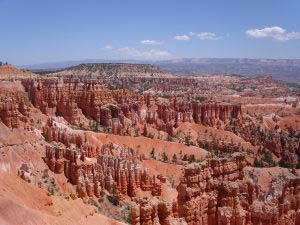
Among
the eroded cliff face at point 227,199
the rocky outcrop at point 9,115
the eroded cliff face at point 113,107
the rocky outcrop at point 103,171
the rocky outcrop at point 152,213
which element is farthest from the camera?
the eroded cliff face at point 113,107

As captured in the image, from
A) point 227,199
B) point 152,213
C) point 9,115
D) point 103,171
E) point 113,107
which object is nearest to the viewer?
point 152,213

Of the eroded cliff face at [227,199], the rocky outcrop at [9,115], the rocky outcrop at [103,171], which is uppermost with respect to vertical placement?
the rocky outcrop at [9,115]

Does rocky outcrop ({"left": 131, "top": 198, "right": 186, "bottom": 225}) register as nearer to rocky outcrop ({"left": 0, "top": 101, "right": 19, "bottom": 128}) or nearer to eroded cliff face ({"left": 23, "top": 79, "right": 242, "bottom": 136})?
rocky outcrop ({"left": 0, "top": 101, "right": 19, "bottom": 128})

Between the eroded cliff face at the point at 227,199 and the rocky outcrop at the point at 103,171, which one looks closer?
the eroded cliff face at the point at 227,199

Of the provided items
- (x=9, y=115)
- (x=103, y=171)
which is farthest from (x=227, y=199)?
(x=9, y=115)

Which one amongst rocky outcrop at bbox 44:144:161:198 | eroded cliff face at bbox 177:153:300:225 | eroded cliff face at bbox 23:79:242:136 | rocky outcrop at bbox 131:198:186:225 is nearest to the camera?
rocky outcrop at bbox 131:198:186:225

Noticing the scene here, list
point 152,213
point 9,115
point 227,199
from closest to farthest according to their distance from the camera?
1. point 152,213
2. point 227,199
3. point 9,115

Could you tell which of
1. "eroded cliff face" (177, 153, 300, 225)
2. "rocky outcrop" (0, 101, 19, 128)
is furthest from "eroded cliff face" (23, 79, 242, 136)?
"eroded cliff face" (177, 153, 300, 225)

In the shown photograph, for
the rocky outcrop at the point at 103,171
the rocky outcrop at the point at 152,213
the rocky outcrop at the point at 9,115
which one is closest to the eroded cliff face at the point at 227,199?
the rocky outcrop at the point at 152,213

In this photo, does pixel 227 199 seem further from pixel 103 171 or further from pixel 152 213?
pixel 103 171

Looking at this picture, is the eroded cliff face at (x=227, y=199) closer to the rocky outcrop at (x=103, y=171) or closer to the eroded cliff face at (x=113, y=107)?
the rocky outcrop at (x=103, y=171)

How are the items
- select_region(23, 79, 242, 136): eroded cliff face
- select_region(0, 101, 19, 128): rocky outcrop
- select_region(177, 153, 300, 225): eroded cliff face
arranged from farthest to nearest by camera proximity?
select_region(23, 79, 242, 136): eroded cliff face
select_region(0, 101, 19, 128): rocky outcrop
select_region(177, 153, 300, 225): eroded cliff face

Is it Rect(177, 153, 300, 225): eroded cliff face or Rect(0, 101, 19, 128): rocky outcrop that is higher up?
Rect(0, 101, 19, 128): rocky outcrop

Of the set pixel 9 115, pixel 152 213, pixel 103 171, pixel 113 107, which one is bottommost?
pixel 103 171
